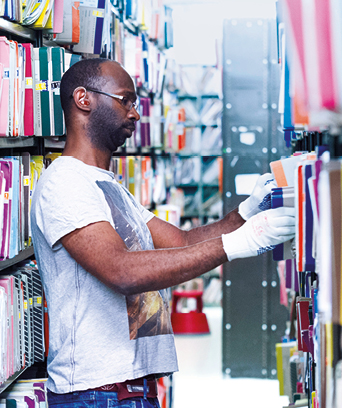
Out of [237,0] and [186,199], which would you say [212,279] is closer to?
[186,199]

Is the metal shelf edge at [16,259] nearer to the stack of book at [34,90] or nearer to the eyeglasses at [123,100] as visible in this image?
the stack of book at [34,90]

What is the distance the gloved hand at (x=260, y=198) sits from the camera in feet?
5.19

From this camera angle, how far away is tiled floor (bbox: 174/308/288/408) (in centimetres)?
368

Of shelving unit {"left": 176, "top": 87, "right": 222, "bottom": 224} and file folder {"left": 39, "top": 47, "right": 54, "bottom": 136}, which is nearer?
file folder {"left": 39, "top": 47, "right": 54, "bottom": 136}

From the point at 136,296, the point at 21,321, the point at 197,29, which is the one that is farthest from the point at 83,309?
the point at 197,29

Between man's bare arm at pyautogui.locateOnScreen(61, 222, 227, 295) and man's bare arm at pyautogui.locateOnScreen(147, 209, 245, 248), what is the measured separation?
1.87 feet

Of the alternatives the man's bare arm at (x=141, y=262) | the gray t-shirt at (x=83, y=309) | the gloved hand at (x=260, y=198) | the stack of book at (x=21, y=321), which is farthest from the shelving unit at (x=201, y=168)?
the man's bare arm at (x=141, y=262)

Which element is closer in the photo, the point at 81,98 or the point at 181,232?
the point at 81,98

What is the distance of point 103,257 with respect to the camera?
133 centimetres

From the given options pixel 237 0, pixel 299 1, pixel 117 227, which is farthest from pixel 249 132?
pixel 299 1

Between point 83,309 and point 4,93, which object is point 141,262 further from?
point 4,93

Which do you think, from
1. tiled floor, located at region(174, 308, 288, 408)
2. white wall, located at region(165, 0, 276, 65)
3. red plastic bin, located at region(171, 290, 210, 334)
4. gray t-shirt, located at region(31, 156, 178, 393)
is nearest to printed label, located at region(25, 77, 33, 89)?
gray t-shirt, located at region(31, 156, 178, 393)

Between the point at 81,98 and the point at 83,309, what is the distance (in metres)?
0.64

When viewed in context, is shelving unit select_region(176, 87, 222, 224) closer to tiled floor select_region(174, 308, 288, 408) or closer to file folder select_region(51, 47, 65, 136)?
tiled floor select_region(174, 308, 288, 408)
